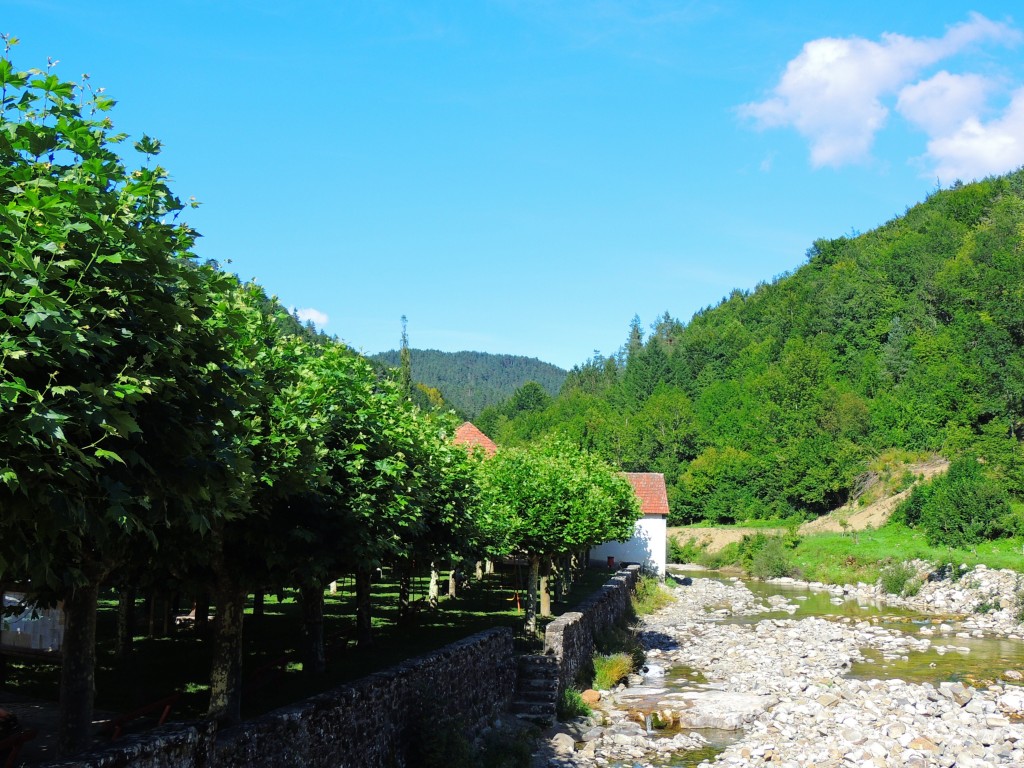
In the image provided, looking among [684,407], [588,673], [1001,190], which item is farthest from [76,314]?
[1001,190]

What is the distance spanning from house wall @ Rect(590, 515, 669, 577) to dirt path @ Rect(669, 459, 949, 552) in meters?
17.5

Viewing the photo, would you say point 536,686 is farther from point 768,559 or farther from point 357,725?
point 768,559

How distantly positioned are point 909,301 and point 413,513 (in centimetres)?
9826

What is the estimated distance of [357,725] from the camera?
11305 millimetres

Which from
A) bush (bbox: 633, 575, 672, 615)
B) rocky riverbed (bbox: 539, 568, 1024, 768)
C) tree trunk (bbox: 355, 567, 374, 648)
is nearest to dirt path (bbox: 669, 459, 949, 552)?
bush (bbox: 633, 575, 672, 615)

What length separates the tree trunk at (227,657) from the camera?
36.9ft

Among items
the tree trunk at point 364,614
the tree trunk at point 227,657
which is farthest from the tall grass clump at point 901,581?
the tree trunk at point 227,657

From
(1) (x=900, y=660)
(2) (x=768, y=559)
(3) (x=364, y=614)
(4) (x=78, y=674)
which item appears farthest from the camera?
(2) (x=768, y=559)

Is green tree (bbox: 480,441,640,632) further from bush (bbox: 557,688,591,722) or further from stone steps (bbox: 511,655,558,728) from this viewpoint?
→ stone steps (bbox: 511,655,558,728)

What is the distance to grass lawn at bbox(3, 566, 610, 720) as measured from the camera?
1357cm

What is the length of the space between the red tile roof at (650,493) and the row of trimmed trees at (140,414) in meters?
43.0

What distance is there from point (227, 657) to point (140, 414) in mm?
5710

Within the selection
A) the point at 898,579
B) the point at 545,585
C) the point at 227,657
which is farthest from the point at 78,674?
the point at 898,579

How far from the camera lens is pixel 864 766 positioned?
15969 millimetres
